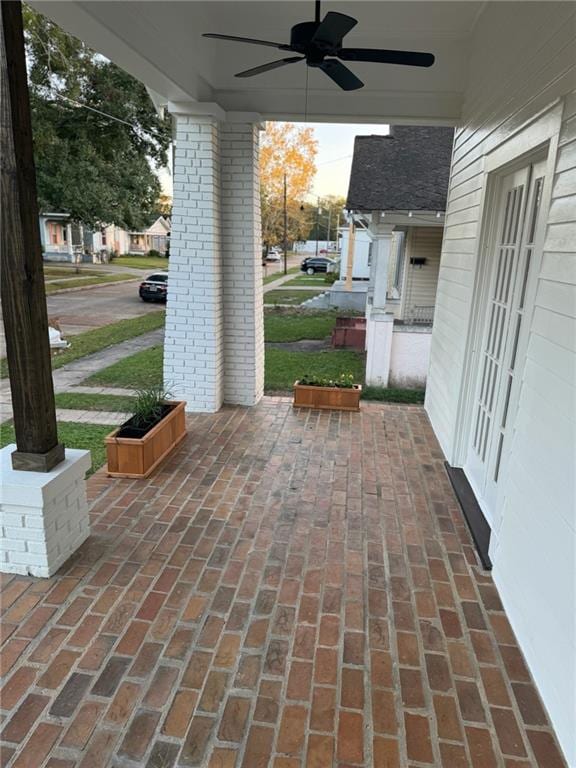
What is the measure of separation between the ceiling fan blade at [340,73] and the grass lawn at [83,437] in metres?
3.35

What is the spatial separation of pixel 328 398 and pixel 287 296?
13223 mm

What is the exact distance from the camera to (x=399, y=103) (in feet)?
15.5

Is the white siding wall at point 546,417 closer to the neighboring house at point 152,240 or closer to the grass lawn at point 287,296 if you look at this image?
the grass lawn at point 287,296

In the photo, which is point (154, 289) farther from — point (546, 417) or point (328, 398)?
point (546, 417)

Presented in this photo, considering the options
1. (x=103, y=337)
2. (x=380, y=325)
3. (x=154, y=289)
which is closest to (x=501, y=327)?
(x=380, y=325)

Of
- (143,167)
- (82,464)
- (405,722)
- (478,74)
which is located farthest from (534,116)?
(143,167)

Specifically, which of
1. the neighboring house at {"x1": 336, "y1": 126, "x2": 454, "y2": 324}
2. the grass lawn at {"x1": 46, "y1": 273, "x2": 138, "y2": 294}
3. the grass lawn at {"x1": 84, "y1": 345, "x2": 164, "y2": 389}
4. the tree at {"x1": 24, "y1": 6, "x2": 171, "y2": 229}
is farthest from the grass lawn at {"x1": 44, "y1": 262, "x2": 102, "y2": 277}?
the neighboring house at {"x1": 336, "y1": 126, "x2": 454, "y2": 324}

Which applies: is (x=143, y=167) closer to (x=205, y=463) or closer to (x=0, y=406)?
(x=0, y=406)

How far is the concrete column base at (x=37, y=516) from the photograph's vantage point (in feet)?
7.82

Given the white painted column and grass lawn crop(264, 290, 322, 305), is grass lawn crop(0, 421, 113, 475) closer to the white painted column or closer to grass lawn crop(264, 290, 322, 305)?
the white painted column

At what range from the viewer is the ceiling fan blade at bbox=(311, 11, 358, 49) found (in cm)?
260

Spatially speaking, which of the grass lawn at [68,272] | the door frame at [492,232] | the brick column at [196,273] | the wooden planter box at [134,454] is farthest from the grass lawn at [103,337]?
the grass lawn at [68,272]

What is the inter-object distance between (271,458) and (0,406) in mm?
3581

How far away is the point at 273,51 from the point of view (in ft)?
14.5
